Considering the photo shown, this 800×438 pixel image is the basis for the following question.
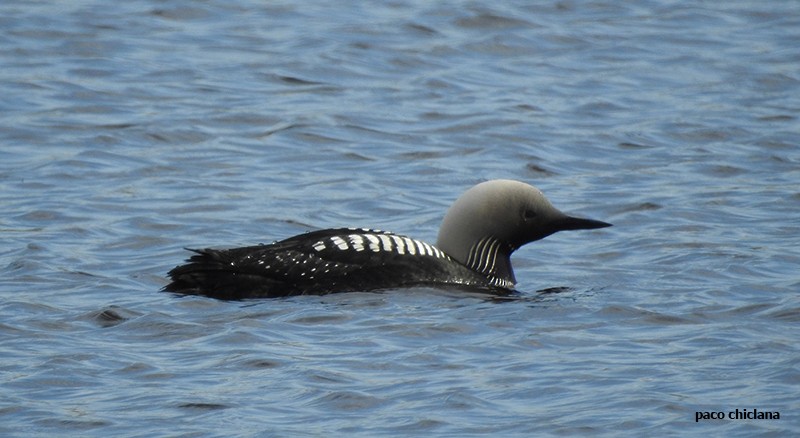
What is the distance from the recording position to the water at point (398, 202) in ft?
19.2

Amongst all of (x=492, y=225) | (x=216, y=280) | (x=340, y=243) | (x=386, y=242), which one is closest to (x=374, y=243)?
(x=386, y=242)

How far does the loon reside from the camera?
721cm

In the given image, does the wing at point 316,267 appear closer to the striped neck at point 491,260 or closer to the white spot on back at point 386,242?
the white spot on back at point 386,242

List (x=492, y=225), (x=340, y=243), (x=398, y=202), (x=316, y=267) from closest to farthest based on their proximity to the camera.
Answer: (x=316, y=267) → (x=340, y=243) → (x=492, y=225) → (x=398, y=202)

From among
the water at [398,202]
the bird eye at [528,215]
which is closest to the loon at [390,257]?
the bird eye at [528,215]

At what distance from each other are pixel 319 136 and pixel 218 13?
3.68 metres

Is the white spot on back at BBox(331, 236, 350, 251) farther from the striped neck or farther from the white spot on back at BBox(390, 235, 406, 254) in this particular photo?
the striped neck

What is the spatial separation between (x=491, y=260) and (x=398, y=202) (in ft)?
6.12

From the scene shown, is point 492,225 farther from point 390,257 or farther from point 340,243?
point 340,243

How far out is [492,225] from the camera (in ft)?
25.5

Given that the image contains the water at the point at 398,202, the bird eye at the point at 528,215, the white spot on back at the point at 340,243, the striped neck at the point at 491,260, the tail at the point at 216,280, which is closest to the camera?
the water at the point at 398,202

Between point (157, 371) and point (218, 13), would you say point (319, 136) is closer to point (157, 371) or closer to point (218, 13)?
point (218, 13)

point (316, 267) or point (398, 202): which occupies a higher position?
point (316, 267)

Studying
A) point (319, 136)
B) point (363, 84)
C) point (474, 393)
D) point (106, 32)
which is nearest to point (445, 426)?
point (474, 393)
